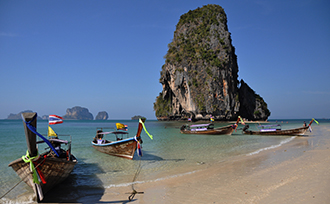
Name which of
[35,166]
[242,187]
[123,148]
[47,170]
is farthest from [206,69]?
[35,166]

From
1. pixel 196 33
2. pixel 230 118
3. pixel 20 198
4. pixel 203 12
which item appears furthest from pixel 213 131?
pixel 203 12

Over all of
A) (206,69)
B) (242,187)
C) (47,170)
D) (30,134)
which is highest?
(206,69)

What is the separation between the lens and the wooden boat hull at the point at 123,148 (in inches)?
420

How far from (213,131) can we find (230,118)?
Answer: 3626cm

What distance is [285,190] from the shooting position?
5.73 meters

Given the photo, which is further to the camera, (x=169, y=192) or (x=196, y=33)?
(x=196, y=33)

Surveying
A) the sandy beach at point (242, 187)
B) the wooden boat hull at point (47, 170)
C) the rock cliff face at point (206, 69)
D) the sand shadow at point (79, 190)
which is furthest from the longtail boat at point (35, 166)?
the rock cliff face at point (206, 69)

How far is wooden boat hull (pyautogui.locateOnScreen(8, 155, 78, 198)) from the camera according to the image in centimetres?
548

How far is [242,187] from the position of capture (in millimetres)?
6219

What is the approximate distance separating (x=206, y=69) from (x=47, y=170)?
177 feet

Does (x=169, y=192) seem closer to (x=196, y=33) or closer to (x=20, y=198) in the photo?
(x=20, y=198)

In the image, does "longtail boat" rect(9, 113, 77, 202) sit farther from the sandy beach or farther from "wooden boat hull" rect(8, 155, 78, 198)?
the sandy beach

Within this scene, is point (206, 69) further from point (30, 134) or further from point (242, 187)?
point (30, 134)

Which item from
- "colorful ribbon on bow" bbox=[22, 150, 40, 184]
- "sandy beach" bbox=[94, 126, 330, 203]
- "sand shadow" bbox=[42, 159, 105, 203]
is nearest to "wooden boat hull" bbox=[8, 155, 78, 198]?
"colorful ribbon on bow" bbox=[22, 150, 40, 184]
